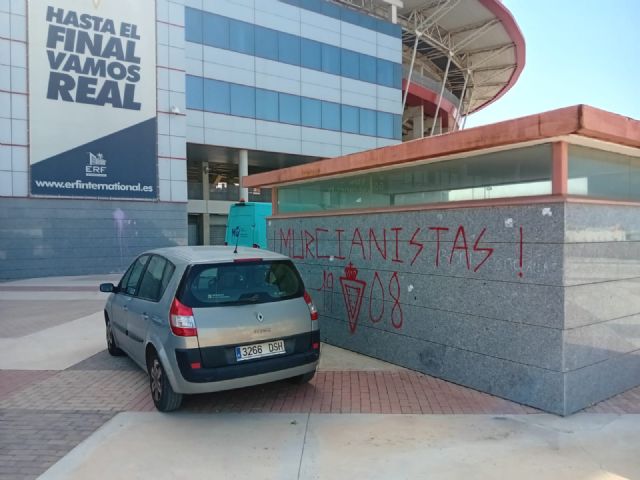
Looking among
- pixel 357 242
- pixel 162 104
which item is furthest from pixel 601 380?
pixel 162 104

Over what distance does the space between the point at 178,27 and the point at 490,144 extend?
20.3m

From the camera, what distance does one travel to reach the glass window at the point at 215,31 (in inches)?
953

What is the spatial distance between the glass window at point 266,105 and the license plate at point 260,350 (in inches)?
901

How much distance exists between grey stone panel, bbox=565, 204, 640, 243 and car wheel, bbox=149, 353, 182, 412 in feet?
12.5

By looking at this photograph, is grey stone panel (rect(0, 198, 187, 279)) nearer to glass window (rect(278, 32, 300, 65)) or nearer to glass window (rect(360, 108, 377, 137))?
glass window (rect(278, 32, 300, 65))

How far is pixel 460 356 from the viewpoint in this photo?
17.4 feet

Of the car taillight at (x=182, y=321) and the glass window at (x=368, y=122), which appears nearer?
the car taillight at (x=182, y=321)

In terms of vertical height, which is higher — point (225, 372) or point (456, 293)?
point (456, 293)

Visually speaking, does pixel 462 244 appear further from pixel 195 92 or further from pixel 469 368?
pixel 195 92

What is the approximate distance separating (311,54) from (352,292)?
23230mm

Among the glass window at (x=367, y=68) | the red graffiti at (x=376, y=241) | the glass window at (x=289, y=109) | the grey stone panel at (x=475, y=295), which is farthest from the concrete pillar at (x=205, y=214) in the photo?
the red graffiti at (x=376, y=241)

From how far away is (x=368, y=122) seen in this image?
29609 millimetres

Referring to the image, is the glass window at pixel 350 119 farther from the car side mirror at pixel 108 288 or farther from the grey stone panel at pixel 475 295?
the car side mirror at pixel 108 288

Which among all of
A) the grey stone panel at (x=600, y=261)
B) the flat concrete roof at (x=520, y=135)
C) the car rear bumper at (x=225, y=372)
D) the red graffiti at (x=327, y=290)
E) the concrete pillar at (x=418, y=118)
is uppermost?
the concrete pillar at (x=418, y=118)
